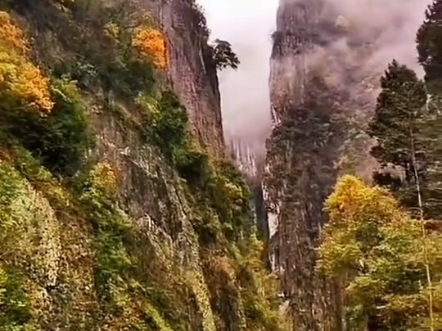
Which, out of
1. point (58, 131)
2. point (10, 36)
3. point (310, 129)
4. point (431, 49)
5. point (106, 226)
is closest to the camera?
point (58, 131)

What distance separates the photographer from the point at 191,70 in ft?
91.9

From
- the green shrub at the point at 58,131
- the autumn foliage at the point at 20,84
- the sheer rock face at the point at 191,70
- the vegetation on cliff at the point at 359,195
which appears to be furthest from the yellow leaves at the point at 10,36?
the vegetation on cliff at the point at 359,195

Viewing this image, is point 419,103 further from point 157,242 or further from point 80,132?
point 80,132

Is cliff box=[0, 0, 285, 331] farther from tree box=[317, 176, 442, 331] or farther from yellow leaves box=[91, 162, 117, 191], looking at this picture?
tree box=[317, 176, 442, 331]

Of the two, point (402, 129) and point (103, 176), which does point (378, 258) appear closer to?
point (402, 129)

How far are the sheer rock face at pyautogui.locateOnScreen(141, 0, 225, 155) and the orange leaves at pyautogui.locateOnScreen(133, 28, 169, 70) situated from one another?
121 inches

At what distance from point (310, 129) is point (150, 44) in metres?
24.5

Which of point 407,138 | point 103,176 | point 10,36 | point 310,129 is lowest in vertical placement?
point 103,176

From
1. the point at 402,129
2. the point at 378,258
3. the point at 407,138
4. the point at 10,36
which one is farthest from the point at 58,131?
the point at 402,129

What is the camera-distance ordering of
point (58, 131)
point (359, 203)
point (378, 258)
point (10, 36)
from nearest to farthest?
point (58, 131)
point (10, 36)
point (378, 258)
point (359, 203)

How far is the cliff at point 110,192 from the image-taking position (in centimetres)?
1170

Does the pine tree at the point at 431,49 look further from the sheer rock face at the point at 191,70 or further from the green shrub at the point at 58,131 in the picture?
the green shrub at the point at 58,131

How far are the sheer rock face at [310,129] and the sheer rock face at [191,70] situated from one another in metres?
9.44

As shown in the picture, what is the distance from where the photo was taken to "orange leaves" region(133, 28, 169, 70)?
2031 cm
